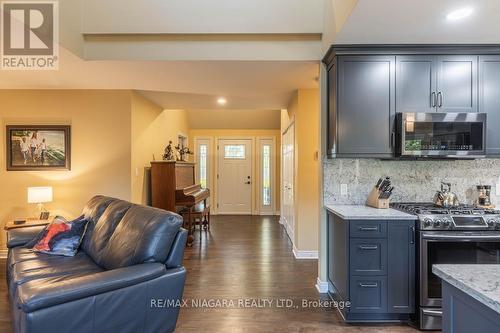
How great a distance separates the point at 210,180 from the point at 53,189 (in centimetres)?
400

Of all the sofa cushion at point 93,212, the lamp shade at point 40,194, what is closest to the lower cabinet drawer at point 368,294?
the sofa cushion at point 93,212

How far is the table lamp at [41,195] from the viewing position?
3576 mm

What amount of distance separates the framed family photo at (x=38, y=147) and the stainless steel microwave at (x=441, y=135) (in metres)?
4.20

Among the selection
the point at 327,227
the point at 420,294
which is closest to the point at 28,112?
the point at 327,227

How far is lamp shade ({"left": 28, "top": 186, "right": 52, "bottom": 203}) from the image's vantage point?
3.57 metres

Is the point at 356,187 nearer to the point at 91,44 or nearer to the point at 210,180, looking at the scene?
the point at 91,44

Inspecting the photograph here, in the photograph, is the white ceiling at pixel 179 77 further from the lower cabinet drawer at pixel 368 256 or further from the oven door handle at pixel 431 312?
the oven door handle at pixel 431 312

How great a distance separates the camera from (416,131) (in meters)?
2.55

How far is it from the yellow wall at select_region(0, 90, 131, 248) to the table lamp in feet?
0.85

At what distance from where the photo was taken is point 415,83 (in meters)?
2.62

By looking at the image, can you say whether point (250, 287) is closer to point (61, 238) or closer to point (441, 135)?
point (61, 238)

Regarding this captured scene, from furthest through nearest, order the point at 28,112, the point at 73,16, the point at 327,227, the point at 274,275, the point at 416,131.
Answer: the point at 28,112 → the point at 274,275 → the point at 327,227 → the point at 73,16 → the point at 416,131

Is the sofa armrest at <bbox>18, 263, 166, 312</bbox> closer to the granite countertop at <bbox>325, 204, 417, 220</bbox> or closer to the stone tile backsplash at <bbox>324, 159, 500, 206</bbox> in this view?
the granite countertop at <bbox>325, 204, 417, 220</bbox>

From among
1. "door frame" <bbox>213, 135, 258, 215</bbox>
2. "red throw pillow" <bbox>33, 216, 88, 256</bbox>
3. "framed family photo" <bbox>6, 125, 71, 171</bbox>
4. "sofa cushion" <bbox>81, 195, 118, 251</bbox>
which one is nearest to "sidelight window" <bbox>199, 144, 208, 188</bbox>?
"door frame" <bbox>213, 135, 258, 215</bbox>
